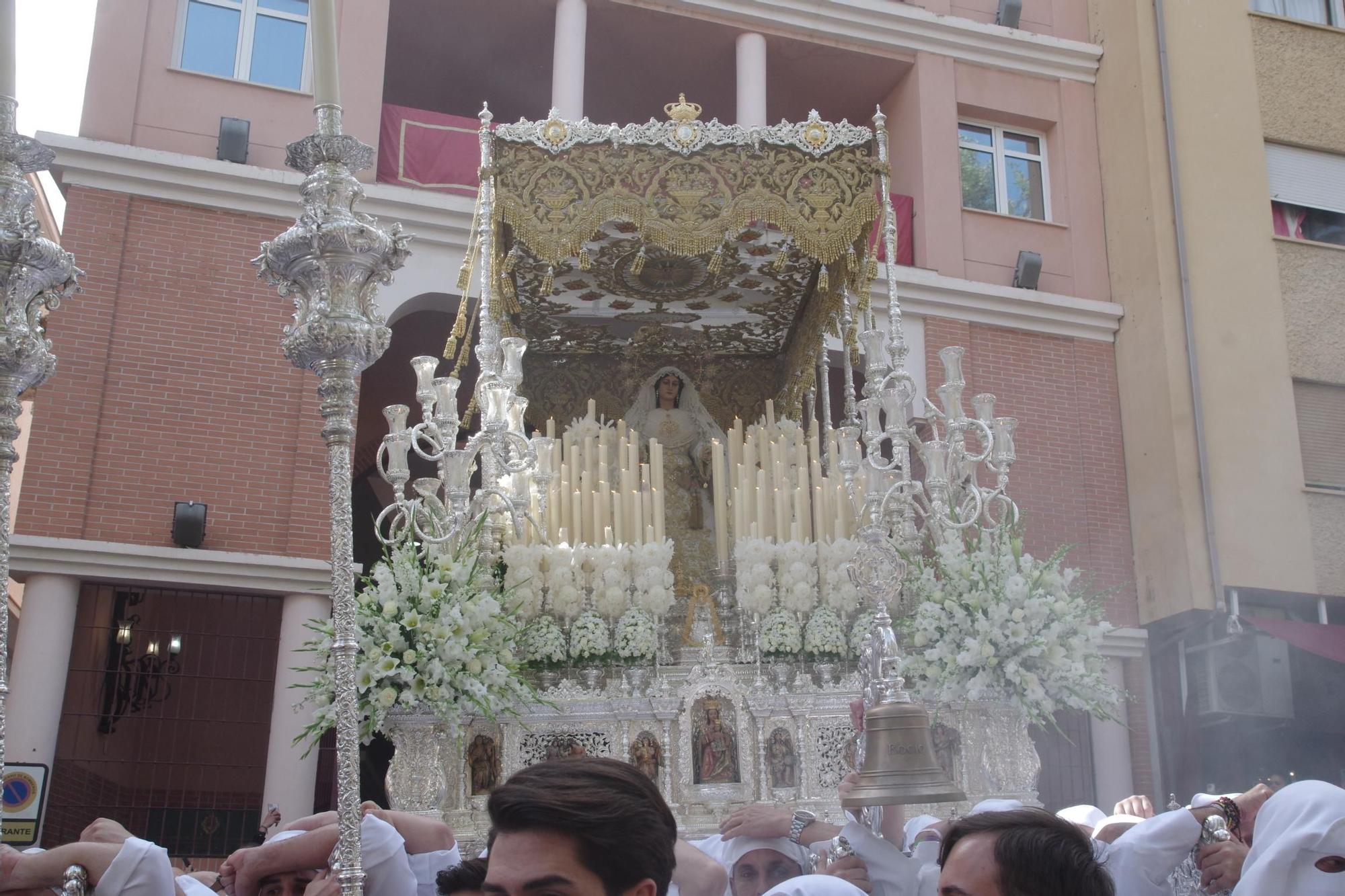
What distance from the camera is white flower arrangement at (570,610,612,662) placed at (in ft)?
22.8

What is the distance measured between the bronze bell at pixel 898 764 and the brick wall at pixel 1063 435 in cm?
831

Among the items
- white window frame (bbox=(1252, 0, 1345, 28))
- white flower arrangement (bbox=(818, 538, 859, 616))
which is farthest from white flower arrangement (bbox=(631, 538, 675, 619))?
white window frame (bbox=(1252, 0, 1345, 28))

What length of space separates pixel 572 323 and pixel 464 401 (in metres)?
4.12

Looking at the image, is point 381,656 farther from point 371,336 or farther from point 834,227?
point 834,227

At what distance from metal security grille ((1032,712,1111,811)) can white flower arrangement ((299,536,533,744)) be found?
7.24m

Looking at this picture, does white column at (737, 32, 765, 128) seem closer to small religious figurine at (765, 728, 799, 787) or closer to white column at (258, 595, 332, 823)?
white column at (258, 595, 332, 823)

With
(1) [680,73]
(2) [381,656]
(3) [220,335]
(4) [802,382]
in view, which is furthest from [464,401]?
(2) [381,656]

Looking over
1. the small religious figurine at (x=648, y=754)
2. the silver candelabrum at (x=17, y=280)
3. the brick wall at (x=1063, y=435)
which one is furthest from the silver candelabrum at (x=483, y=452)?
the brick wall at (x=1063, y=435)

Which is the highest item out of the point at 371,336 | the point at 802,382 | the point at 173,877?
the point at 802,382

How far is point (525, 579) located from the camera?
23.4 feet

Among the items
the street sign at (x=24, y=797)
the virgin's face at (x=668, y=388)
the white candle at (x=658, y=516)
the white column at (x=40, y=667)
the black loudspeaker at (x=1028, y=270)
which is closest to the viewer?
the white candle at (x=658, y=516)

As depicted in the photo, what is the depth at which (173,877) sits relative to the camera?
10.6 feet

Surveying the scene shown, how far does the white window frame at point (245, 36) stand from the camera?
11898 mm

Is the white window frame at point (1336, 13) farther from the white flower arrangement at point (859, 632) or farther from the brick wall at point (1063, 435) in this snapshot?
the white flower arrangement at point (859, 632)
